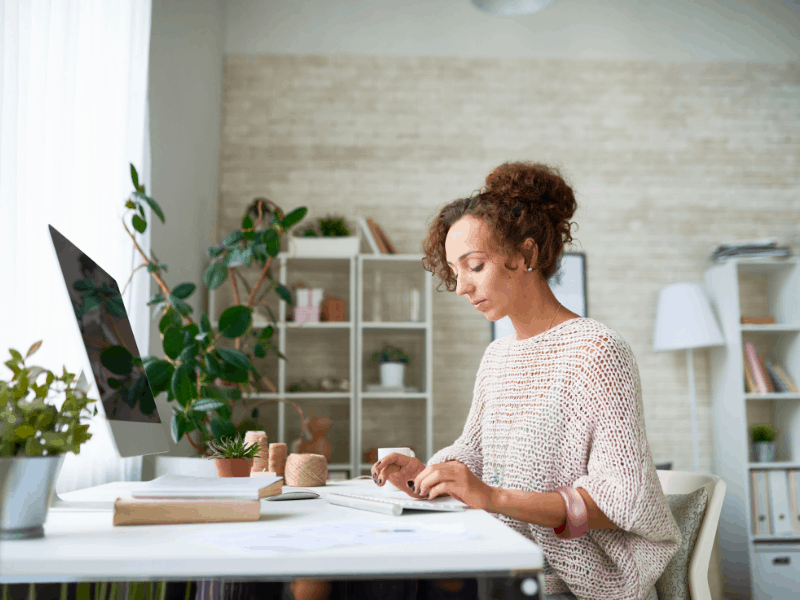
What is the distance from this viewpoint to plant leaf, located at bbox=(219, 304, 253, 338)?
2.46 metres

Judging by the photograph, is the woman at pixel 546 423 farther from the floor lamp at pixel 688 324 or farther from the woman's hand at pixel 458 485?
the floor lamp at pixel 688 324

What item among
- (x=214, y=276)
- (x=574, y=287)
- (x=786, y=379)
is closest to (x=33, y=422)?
(x=214, y=276)

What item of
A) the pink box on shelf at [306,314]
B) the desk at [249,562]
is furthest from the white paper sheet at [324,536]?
the pink box on shelf at [306,314]

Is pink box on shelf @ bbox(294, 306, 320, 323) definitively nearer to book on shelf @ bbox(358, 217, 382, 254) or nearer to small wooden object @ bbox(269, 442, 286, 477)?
book on shelf @ bbox(358, 217, 382, 254)

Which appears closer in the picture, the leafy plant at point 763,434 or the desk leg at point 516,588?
the desk leg at point 516,588

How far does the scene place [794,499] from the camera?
3574mm

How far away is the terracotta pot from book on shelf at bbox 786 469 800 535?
340 cm

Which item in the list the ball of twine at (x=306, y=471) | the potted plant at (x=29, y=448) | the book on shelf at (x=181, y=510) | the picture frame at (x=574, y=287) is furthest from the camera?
the picture frame at (x=574, y=287)

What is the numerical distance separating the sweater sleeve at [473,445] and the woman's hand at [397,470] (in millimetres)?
236

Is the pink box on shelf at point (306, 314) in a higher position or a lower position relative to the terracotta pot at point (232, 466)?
higher

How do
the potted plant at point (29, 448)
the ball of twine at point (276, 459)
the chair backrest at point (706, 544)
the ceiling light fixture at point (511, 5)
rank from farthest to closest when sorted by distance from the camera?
the ceiling light fixture at point (511, 5), the ball of twine at point (276, 459), the chair backrest at point (706, 544), the potted plant at point (29, 448)

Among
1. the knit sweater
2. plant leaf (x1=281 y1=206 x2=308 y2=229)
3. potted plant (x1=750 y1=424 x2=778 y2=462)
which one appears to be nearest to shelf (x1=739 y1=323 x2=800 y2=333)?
potted plant (x1=750 y1=424 x2=778 y2=462)

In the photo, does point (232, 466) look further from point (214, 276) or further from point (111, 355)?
point (214, 276)

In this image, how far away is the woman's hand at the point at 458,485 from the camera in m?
1.06
